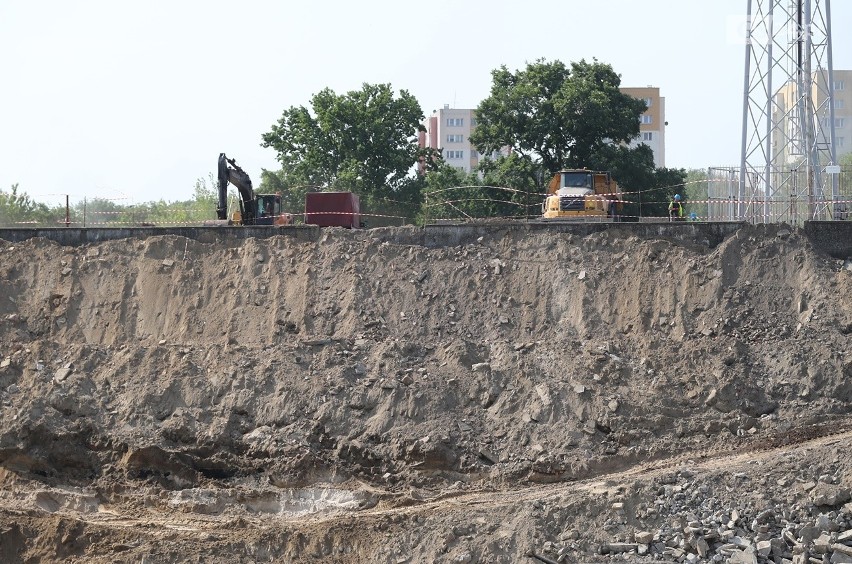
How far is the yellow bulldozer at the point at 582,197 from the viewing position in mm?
27094

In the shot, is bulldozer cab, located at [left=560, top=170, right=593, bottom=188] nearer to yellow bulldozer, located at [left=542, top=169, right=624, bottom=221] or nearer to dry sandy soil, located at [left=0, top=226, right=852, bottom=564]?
yellow bulldozer, located at [left=542, top=169, right=624, bottom=221]

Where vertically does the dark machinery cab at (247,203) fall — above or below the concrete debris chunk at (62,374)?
above

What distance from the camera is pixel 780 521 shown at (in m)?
16.0

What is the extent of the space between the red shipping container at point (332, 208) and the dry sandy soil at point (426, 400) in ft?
13.9

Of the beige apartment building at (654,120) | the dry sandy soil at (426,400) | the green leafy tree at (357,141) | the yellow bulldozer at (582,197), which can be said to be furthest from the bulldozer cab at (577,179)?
the beige apartment building at (654,120)

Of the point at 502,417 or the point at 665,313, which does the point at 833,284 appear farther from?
the point at 502,417

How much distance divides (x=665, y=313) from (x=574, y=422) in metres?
3.42

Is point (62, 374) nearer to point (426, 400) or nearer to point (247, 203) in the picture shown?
point (426, 400)

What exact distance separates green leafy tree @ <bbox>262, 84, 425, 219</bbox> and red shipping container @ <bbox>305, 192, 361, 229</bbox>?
8853mm

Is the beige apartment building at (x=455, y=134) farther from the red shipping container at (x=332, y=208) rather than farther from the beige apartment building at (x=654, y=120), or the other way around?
the red shipping container at (x=332, y=208)

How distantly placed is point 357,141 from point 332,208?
10.3 m

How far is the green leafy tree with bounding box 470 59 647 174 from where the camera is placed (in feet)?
112

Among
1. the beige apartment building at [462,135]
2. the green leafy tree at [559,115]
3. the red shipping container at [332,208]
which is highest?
the beige apartment building at [462,135]

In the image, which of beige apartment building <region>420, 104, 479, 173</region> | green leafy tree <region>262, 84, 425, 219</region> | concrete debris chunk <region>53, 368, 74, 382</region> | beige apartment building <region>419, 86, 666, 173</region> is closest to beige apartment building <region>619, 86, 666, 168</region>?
beige apartment building <region>419, 86, 666, 173</region>
